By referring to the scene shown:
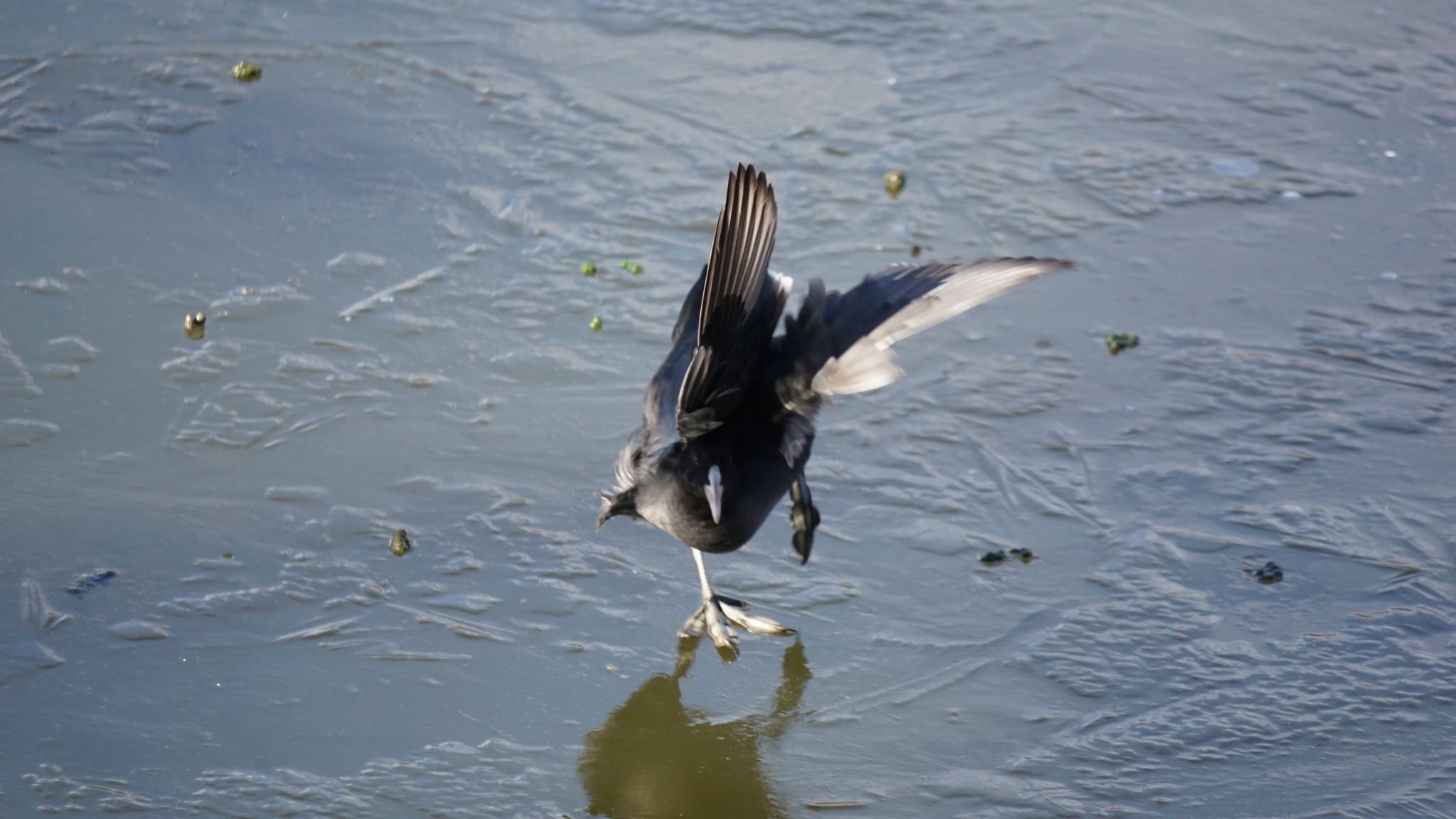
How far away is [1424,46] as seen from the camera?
7.38 m

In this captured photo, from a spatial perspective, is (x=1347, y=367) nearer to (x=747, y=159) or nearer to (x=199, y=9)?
(x=747, y=159)

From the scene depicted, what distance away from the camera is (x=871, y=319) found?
11.2ft

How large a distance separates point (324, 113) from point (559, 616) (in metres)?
3.18

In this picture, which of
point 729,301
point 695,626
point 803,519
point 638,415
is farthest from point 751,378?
point 638,415

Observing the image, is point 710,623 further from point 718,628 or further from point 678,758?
→ point 678,758

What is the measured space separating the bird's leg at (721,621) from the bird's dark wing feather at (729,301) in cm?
49

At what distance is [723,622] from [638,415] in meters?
1.03

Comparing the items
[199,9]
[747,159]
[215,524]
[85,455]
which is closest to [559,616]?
[215,524]

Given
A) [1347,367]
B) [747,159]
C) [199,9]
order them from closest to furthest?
1. [1347,367]
2. [747,159]
3. [199,9]

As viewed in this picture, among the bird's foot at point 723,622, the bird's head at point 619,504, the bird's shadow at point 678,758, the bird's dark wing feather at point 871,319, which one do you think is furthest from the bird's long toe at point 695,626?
the bird's dark wing feather at point 871,319

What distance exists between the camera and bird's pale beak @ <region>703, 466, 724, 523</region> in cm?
334

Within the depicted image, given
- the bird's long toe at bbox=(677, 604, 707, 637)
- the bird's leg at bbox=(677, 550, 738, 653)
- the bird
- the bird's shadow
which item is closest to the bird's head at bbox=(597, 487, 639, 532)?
the bird

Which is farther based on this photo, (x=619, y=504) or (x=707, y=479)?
(x=619, y=504)

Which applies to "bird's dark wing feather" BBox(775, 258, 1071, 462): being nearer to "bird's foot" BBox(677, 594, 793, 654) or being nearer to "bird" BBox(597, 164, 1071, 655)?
"bird" BBox(597, 164, 1071, 655)
